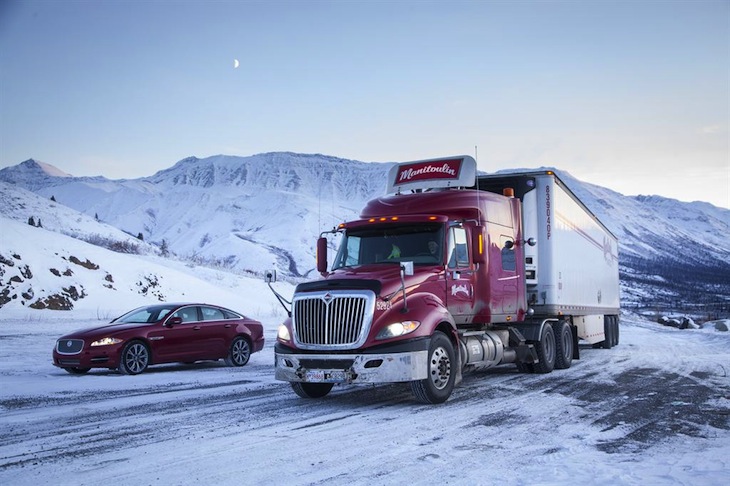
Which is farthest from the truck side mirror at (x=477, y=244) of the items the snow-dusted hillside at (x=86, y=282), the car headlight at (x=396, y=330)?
the snow-dusted hillside at (x=86, y=282)

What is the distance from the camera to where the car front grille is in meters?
14.9

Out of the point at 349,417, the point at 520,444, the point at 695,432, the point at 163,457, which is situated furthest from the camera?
the point at 349,417

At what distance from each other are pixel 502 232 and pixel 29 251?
28.6 m

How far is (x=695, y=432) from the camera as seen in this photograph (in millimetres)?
8242

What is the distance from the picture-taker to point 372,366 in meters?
9.97

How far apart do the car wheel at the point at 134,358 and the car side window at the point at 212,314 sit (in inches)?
75.0

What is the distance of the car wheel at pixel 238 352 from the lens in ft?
57.5

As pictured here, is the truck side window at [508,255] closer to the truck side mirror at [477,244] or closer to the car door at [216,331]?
the truck side mirror at [477,244]

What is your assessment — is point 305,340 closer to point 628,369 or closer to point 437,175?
point 437,175

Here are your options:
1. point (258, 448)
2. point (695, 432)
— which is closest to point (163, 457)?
point (258, 448)

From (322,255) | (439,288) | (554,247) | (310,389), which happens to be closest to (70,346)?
(322,255)

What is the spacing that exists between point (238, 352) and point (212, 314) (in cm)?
118

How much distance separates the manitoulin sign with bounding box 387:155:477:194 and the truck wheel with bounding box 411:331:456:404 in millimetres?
3755

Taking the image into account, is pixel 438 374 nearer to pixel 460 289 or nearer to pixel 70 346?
pixel 460 289
